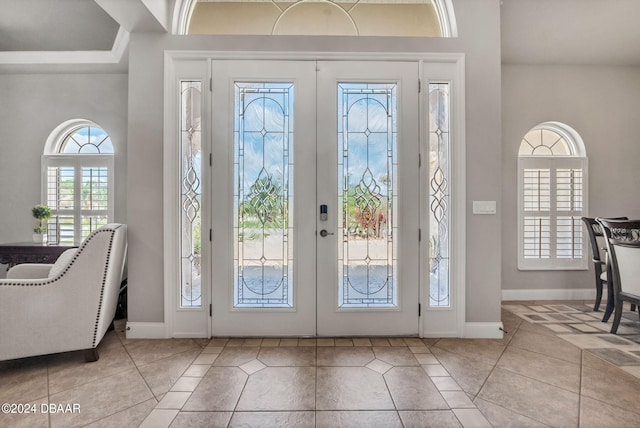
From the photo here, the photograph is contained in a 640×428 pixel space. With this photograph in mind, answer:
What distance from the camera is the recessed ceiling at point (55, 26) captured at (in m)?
3.04

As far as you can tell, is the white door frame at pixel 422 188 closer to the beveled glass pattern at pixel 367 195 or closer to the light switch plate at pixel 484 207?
the light switch plate at pixel 484 207

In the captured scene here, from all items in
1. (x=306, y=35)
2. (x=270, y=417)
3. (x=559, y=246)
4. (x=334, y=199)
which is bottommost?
(x=270, y=417)

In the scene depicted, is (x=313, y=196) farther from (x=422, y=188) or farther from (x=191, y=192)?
(x=191, y=192)

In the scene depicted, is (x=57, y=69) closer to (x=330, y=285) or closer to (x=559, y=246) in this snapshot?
(x=330, y=285)

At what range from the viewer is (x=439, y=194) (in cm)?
281

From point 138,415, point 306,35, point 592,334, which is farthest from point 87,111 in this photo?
point 592,334

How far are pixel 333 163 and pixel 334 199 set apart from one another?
32cm

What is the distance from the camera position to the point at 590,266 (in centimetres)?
399

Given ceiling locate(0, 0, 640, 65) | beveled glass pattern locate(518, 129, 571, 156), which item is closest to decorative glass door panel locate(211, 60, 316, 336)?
ceiling locate(0, 0, 640, 65)

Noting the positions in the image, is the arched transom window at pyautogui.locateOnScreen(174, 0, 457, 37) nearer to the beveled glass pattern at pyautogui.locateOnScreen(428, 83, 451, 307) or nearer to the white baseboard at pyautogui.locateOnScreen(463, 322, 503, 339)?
the beveled glass pattern at pyautogui.locateOnScreen(428, 83, 451, 307)

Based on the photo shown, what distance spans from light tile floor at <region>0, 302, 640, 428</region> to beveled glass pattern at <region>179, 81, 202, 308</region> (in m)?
0.49

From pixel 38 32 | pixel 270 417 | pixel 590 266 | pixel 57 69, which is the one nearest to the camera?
pixel 270 417

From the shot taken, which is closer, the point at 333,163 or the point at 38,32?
the point at 333,163

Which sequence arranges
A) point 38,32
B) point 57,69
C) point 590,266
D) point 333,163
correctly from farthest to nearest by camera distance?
point 590,266 → point 57,69 → point 38,32 → point 333,163
